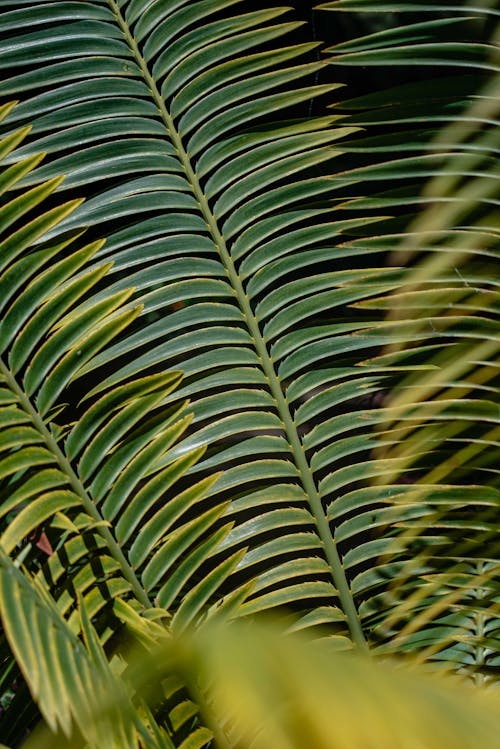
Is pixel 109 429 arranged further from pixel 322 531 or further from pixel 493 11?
pixel 493 11

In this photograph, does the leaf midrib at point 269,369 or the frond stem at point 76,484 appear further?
the leaf midrib at point 269,369

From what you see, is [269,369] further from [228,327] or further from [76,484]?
[76,484]

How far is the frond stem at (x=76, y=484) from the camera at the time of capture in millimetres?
962

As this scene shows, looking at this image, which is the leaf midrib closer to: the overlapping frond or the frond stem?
the overlapping frond

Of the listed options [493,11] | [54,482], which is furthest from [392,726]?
[493,11]

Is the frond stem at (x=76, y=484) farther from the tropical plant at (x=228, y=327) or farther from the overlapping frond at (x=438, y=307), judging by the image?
the overlapping frond at (x=438, y=307)

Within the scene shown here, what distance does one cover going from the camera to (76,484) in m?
0.98

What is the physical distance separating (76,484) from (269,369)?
1.05ft

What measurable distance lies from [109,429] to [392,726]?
68cm

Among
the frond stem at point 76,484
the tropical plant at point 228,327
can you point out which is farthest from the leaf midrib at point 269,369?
the frond stem at point 76,484

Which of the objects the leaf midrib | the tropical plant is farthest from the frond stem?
the leaf midrib

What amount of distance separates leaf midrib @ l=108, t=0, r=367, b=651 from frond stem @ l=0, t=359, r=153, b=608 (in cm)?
28

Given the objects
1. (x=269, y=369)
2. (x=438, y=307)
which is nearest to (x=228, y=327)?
(x=269, y=369)

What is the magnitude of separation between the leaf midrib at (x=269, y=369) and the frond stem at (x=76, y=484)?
0.91ft
